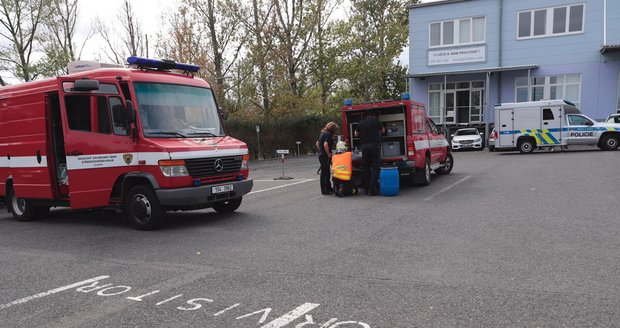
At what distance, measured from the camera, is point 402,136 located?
12.2 m

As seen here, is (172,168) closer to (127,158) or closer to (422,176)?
(127,158)

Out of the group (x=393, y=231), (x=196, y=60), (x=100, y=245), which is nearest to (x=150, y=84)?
(x=100, y=245)

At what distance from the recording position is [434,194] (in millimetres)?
10836

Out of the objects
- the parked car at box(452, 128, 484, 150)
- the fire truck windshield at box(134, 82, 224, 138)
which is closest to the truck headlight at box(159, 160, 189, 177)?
the fire truck windshield at box(134, 82, 224, 138)

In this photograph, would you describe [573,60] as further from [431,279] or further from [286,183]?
[431,279]

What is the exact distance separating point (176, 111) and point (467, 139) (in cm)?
2150

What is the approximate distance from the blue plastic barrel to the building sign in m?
20.3

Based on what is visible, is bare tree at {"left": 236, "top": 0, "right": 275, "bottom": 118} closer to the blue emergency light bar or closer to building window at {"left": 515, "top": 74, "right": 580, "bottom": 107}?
building window at {"left": 515, "top": 74, "right": 580, "bottom": 107}

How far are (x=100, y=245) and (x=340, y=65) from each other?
32574mm

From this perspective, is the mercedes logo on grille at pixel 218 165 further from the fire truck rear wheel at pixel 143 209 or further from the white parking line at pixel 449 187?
the white parking line at pixel 449 187

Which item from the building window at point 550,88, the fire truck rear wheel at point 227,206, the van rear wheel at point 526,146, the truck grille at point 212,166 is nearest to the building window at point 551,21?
the building window at point 550,88

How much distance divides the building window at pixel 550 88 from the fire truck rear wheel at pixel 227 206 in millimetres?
23536

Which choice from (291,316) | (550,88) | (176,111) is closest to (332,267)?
(291,316)

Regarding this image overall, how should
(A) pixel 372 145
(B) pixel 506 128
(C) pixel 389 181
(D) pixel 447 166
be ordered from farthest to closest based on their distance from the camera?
(B) pixel 506 128, (D) pixel 447 166, (A) pixel 372 145, (C) pixel 389 181
